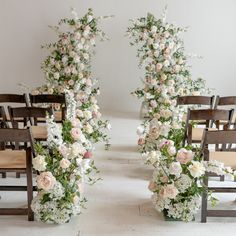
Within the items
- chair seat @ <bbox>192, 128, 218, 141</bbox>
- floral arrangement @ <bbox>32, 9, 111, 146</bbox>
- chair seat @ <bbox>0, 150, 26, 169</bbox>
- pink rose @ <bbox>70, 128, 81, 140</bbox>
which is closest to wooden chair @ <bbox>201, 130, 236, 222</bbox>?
chair seat @ <bbox>192, 128, 218, 141</bbox>

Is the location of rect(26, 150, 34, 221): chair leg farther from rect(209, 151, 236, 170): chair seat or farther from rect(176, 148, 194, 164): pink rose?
rect(209, 151, 236, 170): chair seat

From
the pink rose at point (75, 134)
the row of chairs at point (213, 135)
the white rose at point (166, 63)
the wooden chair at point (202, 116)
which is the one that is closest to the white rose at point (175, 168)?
the row of chairs at point (213, 135)

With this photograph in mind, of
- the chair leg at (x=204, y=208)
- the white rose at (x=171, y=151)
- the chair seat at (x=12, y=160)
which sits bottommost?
the chair leg at (x=204, y=208)

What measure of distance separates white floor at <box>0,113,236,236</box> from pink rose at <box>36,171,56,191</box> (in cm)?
37

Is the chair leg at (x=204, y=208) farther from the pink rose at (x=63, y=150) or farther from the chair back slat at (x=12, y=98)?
the chair back slat at (x=12, y=98)

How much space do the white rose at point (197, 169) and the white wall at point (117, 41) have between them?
16.7 ft

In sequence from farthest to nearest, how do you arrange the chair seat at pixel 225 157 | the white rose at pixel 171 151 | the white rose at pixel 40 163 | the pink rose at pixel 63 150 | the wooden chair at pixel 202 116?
the wooden chair at pixel 202 116, the chair seat at pixel 225 157, the white rose at pixel 171 151, the pink rose at pixel 63 150, the white rose at pixel 40 163

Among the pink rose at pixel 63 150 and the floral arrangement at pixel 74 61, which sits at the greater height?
the floral arrangement at pixel 74 61

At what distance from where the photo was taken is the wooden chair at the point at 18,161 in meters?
2.97

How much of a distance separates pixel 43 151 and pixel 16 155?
18.6 inches

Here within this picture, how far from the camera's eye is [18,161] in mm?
3264

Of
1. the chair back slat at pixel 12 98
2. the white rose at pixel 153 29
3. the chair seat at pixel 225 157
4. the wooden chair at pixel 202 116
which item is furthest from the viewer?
the white rose at pixel 153 29

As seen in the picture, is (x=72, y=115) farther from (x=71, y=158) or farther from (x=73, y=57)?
(x=73, y=57)

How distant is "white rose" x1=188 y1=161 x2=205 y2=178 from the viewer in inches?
115
